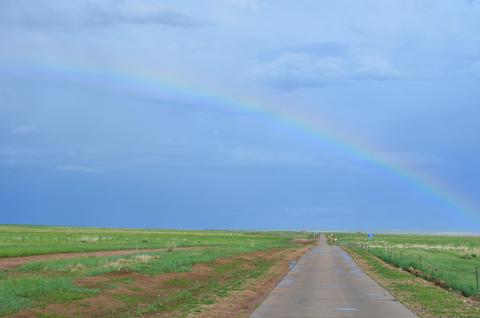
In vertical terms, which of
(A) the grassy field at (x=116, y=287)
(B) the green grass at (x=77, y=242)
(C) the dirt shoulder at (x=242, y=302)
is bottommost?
(C) the dirt shoulder at (x=242, y=302)

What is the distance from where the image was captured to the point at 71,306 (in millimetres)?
20453

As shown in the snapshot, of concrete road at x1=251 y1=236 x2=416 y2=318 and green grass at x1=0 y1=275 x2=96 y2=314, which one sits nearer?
green grass at x1=0 y1=275 x2=96 y2=314

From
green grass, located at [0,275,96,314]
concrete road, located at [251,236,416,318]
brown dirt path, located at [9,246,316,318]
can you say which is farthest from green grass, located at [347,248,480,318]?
green grass, located at [0,275,96,314]

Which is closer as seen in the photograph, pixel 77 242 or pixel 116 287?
pixel 116 287

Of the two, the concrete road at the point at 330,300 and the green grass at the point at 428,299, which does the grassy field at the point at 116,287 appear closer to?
the concrete road at the point at 330,300

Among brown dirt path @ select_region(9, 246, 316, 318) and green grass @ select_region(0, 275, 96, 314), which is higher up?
green grass @ select_region(0, 275, 96, 314)

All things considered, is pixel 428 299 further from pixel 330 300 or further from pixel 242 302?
pixel 242 302

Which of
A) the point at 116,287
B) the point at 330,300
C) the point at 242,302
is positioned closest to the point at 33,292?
the point at 116,287

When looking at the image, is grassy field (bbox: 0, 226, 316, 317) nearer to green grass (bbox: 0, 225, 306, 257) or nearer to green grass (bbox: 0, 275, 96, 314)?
green grass (bbox: 0, 275, 96, 314)

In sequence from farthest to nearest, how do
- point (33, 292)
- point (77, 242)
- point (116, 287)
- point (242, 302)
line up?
point (77, 242)
point (116, 287)
point (242, 302)
point (33, 292)

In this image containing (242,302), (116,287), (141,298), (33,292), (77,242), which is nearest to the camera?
(33,292)

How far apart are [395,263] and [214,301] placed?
2966 centimetres

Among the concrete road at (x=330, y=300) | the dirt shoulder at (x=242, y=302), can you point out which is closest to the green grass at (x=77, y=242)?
the dirt shoulder at (x=242, y=302)

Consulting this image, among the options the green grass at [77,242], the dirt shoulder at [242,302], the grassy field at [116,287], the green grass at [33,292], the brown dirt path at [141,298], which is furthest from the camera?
the green grass at [77,242]
